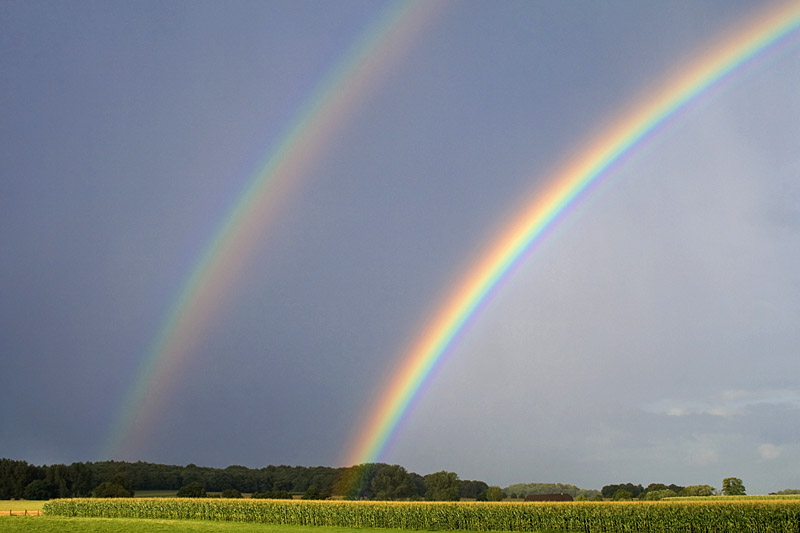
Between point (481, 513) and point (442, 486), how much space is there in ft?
201

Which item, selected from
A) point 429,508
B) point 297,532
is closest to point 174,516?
point 297,532

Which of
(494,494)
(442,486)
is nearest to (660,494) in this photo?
(494,494)

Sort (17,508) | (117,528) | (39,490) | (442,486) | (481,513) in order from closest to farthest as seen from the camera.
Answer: (117,528)
(481,513)
(17,508)
(442,486)
(39,490)

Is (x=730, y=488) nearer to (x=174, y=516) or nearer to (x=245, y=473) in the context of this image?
(x=174, y=516)

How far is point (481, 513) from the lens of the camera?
169 ft

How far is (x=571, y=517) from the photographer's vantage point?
157 ft

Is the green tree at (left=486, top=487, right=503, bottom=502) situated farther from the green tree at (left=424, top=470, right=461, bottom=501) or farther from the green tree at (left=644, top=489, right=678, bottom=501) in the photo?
the green tree at (left=644, top=489, right=678, bottom=501)

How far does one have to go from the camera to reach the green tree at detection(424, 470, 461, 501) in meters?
109

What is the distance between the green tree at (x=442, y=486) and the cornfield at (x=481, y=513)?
51189mm

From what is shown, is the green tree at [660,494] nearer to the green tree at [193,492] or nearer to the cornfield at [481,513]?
the cornfield at [481,513]

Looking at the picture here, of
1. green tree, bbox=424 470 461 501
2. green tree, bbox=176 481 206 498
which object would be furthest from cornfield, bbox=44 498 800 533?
green tree, bbox=424 470 461 501

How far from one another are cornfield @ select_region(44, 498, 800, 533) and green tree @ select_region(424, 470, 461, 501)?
168 ft

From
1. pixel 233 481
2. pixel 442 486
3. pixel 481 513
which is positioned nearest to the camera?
pixel 481 513

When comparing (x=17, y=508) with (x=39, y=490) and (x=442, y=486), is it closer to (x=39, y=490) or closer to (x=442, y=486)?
(x=39, y=490)
